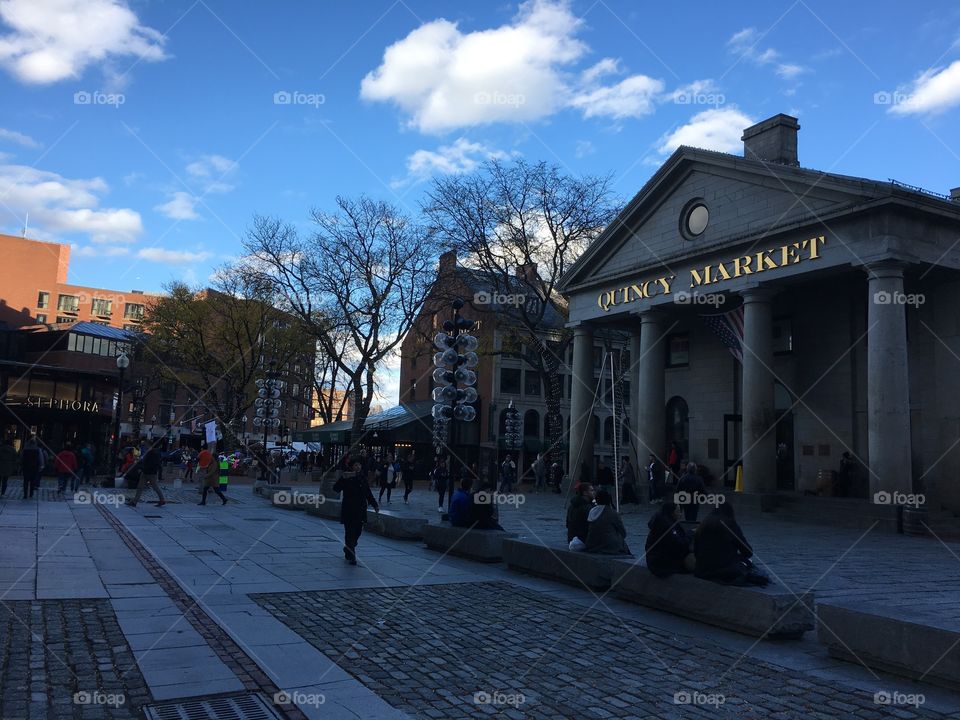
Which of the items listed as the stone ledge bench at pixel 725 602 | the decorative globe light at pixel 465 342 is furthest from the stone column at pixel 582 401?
the stone ledge bench at pixel 725 602

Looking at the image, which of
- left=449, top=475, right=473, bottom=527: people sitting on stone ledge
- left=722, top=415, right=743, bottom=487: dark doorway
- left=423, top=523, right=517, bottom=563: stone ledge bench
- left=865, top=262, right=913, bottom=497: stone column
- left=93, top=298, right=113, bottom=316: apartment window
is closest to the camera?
left=423, top=523, right=517, bottom=563: stone ledge bench

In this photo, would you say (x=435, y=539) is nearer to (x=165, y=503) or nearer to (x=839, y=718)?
(x=839, y=718)

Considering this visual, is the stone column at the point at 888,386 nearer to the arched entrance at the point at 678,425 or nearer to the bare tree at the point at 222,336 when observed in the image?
the arched entrance at the point at 678,425

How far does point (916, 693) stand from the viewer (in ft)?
20.0

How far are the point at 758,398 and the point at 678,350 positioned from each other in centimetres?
852

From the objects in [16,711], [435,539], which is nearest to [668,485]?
[435,539]

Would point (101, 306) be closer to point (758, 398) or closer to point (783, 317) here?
point (783, 317)

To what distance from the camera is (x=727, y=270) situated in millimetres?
25344

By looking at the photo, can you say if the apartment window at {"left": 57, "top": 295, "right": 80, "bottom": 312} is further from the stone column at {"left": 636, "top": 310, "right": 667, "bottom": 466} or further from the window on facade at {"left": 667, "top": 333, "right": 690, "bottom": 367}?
the stone column at {"left": 636, "top": 310, "right": 667, "bottom": 466}

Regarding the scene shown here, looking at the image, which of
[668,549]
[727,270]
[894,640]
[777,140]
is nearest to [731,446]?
[727,270]

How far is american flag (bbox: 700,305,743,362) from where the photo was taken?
24.7 meters

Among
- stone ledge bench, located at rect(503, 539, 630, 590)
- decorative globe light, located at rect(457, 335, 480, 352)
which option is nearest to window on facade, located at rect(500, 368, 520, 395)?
decorative globe light, located at rect(457, 335, 480, 352)

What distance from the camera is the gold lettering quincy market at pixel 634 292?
92.7 ft

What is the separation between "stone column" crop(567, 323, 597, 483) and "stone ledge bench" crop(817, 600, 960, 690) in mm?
25337
